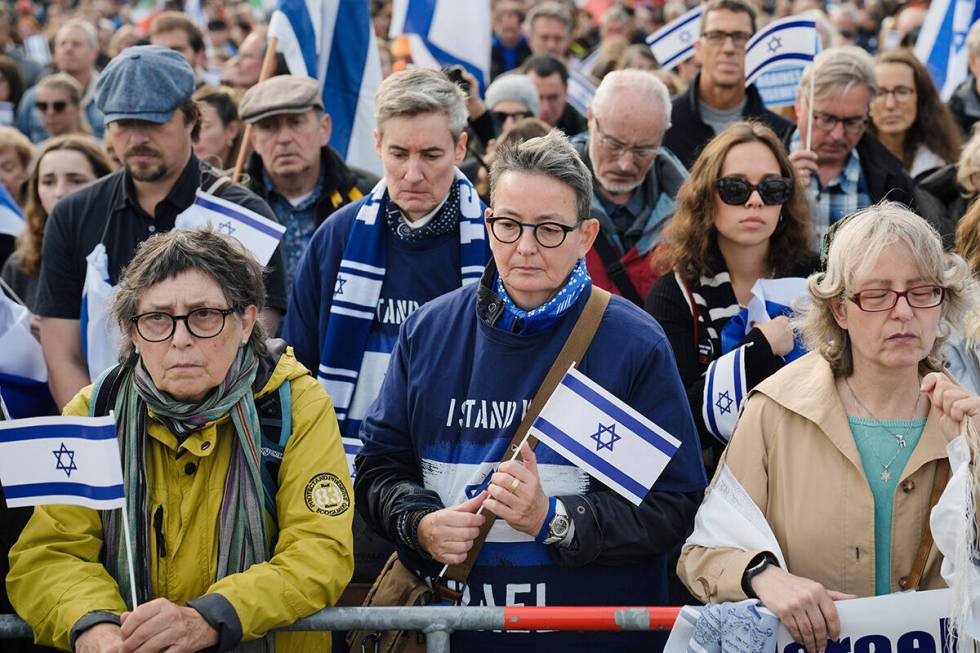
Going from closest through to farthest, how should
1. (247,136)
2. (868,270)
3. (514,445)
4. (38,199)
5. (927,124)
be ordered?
1. (868,270)
2. (514,445)
3. (247,136)
4. (38,199)
5. (927,124)

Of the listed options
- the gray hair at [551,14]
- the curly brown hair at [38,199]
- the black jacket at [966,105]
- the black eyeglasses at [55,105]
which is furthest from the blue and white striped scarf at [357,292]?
the gray hair at [551,14]

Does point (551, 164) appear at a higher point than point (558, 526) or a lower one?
higher

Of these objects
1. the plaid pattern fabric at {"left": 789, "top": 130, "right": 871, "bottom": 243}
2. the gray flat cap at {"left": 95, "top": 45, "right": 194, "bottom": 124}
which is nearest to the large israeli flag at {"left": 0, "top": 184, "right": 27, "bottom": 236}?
the gray flat cap at {"left": 95, "top": 45, "right": 194, "bottom": 124}

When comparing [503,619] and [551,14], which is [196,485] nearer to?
[503,619]

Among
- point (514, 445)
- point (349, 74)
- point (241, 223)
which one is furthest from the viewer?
point (349, 74)

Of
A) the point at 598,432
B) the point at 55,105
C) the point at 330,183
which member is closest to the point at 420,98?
the point at 330,183

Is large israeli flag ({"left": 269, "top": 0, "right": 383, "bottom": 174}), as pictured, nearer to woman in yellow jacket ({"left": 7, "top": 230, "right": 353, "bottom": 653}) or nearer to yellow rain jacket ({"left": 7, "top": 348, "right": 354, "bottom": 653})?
woman in yellow jacket ({"left": 7, "top": 230, "right": 353, "bottom": 653})

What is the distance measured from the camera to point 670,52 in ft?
27.2

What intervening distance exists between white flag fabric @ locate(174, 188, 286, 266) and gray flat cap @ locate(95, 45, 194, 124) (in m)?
0.39

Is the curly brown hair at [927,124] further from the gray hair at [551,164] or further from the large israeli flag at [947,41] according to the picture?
the gray hair at [551,164]

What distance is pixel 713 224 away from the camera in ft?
16.5

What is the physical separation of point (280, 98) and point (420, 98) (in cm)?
160

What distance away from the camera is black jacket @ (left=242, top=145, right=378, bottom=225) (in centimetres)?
642

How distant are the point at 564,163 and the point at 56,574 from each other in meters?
1.81
